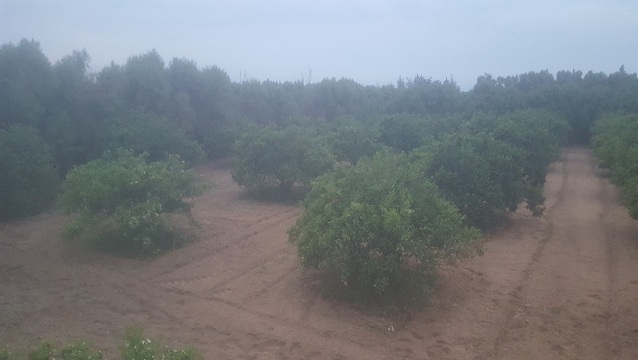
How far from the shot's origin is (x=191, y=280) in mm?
10438

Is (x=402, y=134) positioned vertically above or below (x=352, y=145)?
above

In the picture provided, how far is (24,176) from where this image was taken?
14.6 m

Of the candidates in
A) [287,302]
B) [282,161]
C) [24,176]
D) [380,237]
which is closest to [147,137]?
[282,161]

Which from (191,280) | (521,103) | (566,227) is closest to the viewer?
(191,280)

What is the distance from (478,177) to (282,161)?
668 cm

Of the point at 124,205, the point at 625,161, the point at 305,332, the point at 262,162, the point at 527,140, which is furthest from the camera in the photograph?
the point at 527,140

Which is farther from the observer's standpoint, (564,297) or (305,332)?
(564,297)

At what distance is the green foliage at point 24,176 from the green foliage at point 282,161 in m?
5.91

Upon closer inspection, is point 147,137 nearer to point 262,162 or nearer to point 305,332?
point 262,162

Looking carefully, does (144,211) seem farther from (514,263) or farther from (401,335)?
(514,263)

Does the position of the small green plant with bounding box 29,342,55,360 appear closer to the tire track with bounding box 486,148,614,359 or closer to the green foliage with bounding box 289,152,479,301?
the green foliage with bounding box 289,152,479,301

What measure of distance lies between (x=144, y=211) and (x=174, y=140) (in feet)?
29.8

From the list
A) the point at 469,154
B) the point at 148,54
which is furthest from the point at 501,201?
the point at 148,54

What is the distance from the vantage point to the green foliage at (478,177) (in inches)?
582
